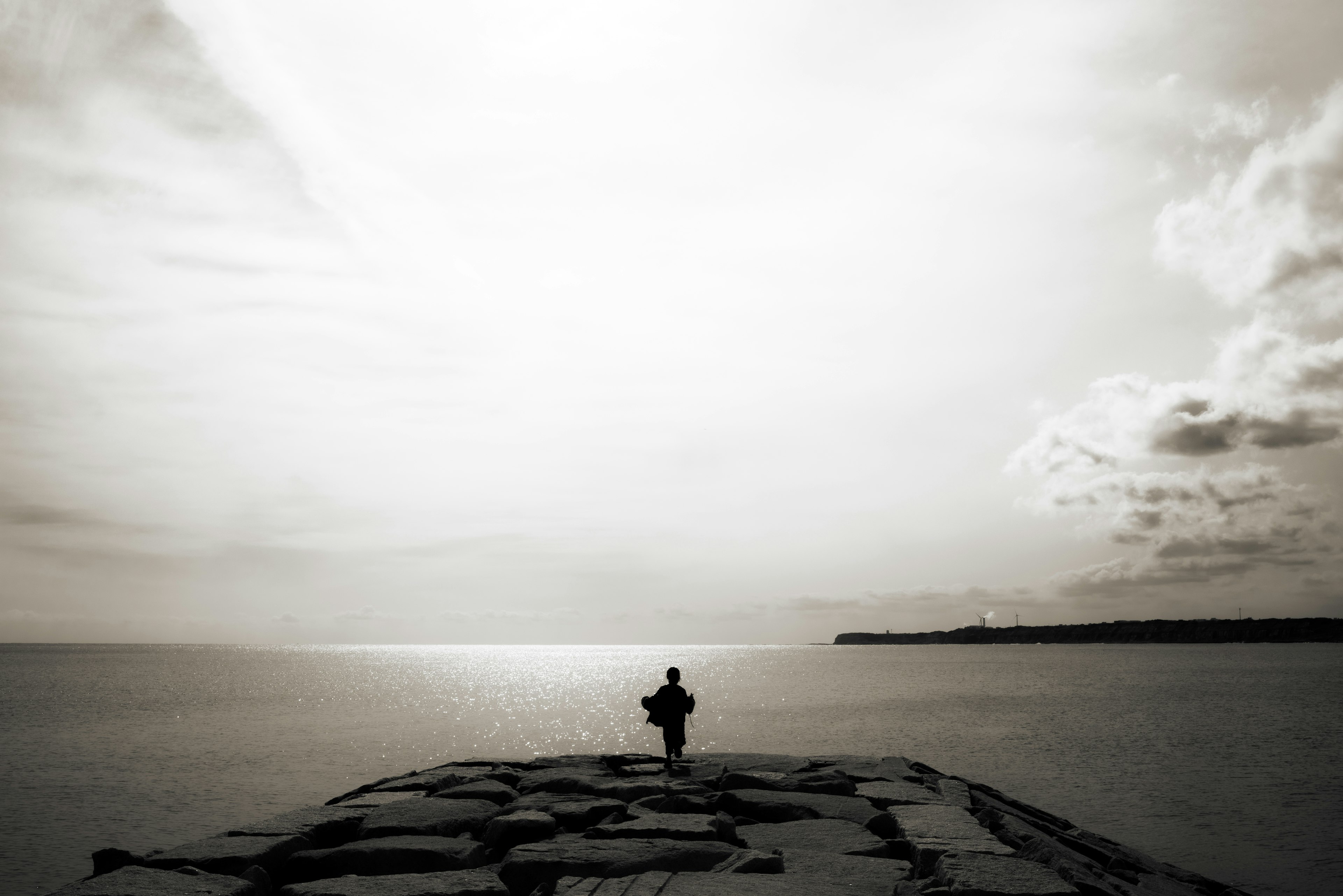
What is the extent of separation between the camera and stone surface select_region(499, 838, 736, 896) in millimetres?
6070

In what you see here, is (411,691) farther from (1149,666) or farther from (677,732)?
(1149,666)

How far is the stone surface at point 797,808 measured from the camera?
26.6 feet

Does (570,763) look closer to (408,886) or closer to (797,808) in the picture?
(797,808)

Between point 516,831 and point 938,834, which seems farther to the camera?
point 516,831

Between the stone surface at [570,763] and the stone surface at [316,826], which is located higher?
the stone surface at [316,826]

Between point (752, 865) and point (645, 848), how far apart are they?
0.93m

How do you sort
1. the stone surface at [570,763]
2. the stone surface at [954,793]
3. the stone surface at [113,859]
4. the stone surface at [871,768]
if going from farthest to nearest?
the stone surface at [570,763]
the stone surface at [871,768]
the stone surface at [954,793]
the stone surface at [113,859]

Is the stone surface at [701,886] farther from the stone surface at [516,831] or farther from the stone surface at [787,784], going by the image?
the stone surface at [787,784]

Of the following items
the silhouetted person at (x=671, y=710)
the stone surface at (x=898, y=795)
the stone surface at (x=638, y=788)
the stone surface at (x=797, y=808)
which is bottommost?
the stone surface at (x=898, y=795)

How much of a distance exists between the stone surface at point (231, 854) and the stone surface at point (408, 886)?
705mm

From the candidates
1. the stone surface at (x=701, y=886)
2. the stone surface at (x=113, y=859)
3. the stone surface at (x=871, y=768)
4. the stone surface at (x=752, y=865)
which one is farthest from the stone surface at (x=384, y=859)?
the stone surface at (x=871, y=768)

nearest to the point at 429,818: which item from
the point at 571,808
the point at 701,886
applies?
the point at 571,808

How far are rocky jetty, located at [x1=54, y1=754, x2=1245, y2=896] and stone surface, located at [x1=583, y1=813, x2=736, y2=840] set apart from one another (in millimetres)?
18

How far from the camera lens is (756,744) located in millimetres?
25219
